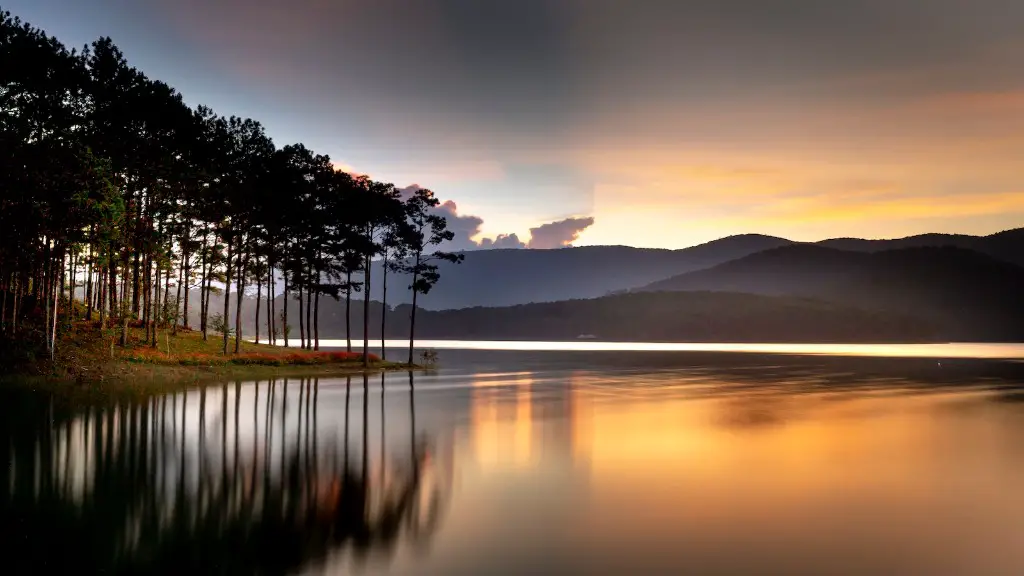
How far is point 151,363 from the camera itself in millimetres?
49969

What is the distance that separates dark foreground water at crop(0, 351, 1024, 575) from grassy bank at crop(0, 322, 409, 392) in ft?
29.4

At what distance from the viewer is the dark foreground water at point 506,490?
11172 millimetres

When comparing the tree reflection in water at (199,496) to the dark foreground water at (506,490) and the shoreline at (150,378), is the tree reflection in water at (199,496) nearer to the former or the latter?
the dark foreground water at (506,490)

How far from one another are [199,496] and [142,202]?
2203 inches

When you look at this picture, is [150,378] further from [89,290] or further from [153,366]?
[89,290]

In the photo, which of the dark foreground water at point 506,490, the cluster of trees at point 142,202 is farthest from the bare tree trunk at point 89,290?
the dark foreground water at point 506,490

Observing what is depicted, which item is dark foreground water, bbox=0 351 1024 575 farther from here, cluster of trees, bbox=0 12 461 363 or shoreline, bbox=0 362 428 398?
cluster of trees, bbox=0 12 461 363

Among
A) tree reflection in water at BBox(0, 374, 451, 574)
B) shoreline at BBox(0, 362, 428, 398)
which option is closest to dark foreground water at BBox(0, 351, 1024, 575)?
tree reflection in water at BBox(0, 374, 451, 574)

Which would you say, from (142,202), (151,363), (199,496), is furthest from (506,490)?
(142,202)

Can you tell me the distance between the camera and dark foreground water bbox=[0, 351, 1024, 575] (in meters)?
11.2

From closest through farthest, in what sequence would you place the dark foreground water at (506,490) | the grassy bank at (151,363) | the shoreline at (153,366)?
1. the dark foreground water at (506,490)
2. the shoreline at (153,366)
3. the grassy bank at (151,363)

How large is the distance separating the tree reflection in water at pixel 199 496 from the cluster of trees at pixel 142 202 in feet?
75.8

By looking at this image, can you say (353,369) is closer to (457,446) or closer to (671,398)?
(671,398)

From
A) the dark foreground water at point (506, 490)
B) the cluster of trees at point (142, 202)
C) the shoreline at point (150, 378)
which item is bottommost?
the dark foreground water at point (506, 490)
